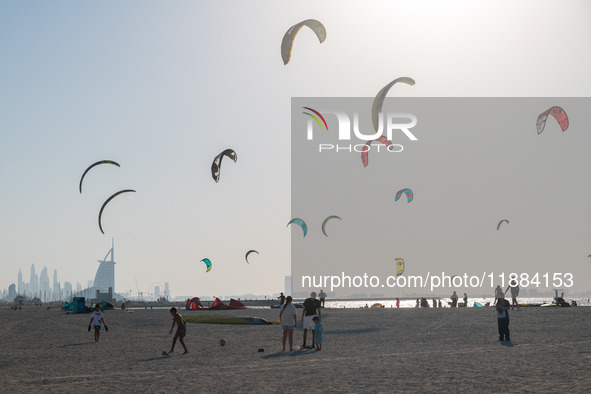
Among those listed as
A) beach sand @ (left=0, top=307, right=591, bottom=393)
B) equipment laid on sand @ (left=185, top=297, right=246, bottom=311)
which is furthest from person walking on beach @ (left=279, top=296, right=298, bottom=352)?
equipment laid on sand @ (left=185, top=297, right=246, bottom=311)

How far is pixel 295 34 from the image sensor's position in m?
31.5

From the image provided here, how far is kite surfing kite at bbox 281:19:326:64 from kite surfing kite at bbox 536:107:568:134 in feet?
52.6

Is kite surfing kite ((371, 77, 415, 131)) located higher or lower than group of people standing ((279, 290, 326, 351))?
higher

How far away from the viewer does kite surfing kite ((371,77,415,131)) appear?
32.6 metres

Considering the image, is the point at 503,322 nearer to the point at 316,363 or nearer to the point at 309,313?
the point at 309,313

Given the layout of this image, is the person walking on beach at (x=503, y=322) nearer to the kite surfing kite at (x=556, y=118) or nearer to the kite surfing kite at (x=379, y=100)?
the kite surfing kite at (x=379, y=100)

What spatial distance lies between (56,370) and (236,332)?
35.1 ft

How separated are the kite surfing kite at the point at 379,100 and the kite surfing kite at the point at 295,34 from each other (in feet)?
13.9

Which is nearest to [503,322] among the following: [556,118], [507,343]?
[507,343]

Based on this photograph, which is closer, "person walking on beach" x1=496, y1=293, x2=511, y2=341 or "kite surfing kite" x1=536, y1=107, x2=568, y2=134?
"person walking on beach" x1=496, y1=293, x2=511, y2=341

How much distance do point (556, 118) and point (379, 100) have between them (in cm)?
1288

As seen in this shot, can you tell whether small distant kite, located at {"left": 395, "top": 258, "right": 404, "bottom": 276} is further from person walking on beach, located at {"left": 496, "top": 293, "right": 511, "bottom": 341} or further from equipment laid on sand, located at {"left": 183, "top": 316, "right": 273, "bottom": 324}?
person walking on beach, located at {"left": 496, "top": 293, "right": 511, "bottom": 341}

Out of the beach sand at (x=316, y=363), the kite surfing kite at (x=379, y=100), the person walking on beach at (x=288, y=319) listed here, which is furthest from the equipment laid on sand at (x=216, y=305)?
the person walking on beach at (x=288, y=319)

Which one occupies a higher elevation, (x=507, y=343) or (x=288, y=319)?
(x=288, y=319)
